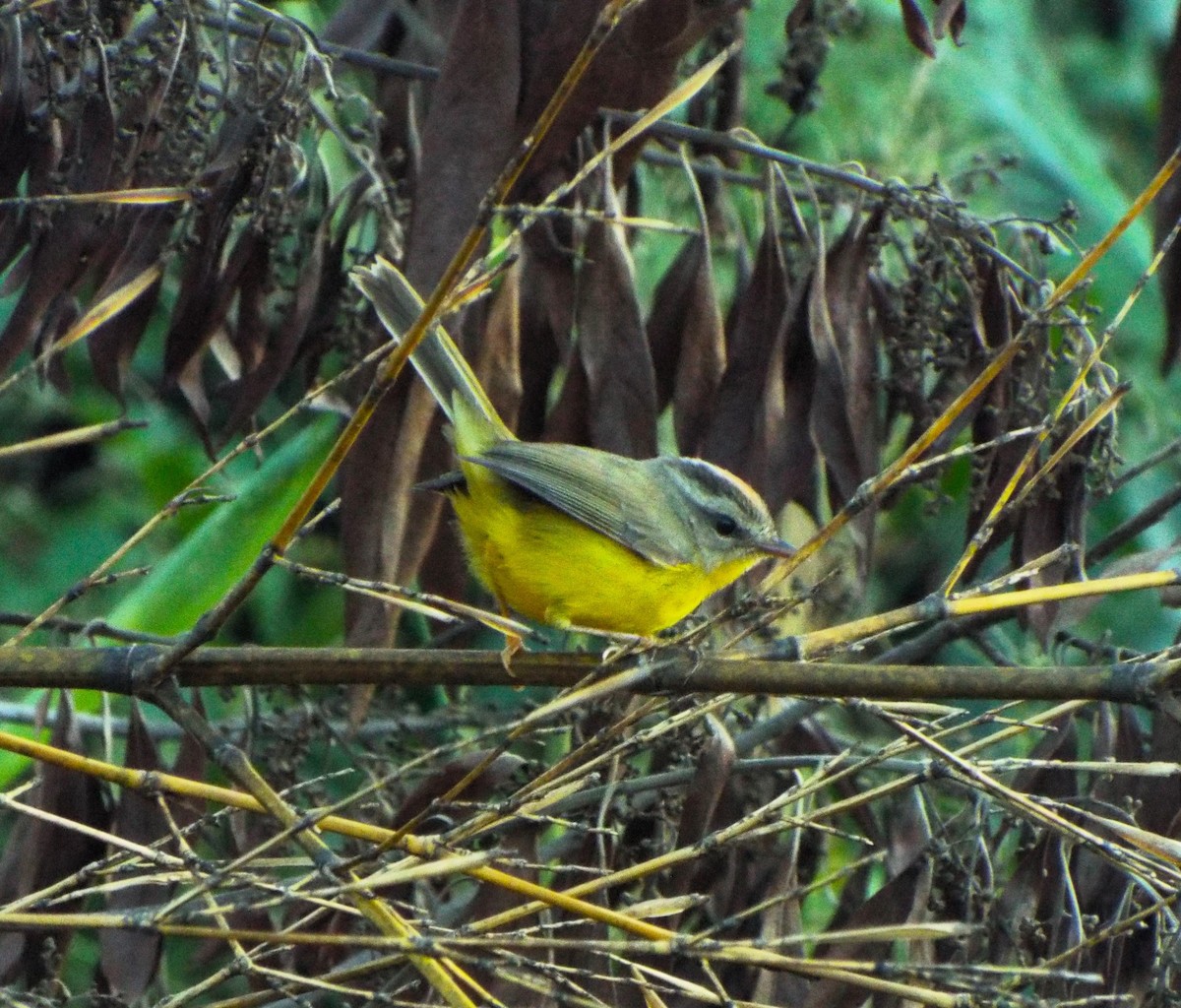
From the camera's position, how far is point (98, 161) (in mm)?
2812

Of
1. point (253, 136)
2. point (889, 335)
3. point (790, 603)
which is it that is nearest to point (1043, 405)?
point (889, 335)

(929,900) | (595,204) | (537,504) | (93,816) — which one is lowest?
(93,816)

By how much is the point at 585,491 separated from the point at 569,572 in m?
0.17

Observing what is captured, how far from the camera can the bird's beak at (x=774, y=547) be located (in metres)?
3.41

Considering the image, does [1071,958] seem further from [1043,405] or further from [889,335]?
[889,335]

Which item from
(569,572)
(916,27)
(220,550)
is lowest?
(220,550)

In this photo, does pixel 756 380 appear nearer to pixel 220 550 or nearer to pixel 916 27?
pixel 916 27

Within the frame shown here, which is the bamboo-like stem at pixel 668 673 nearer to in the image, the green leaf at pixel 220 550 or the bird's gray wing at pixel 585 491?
the bird's gray wing at pixel 585 491

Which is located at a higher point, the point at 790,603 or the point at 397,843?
the point at 790,603

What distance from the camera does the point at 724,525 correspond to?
340cm

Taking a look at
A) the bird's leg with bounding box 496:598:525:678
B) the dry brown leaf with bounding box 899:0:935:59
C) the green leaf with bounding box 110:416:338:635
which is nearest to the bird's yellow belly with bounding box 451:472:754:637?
the bird's leg with bounding box 496:598:525:678

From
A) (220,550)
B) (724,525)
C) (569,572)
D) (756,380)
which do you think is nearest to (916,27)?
(756,380)

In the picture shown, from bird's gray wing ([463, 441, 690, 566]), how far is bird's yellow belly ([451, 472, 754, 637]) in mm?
38

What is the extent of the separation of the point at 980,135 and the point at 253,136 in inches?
242
